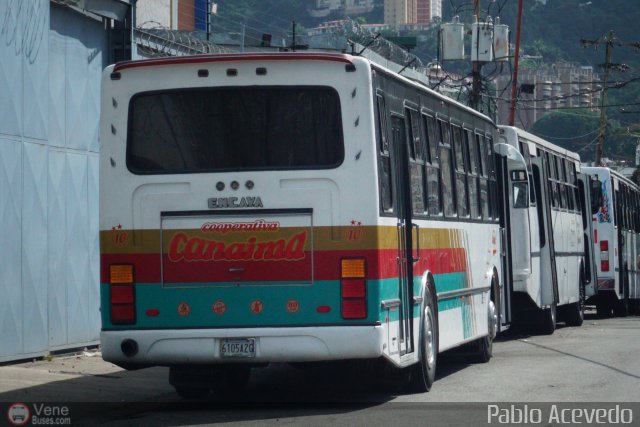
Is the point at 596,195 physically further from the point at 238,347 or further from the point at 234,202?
the point at 238,347

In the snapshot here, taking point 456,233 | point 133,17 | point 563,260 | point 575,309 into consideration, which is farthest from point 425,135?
point 575,309

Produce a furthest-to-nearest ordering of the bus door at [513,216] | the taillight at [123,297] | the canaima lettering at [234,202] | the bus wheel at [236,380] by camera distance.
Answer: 1. the bus door at [513,216]
2. the bus wheel at [236,380]
3. the taillight at [123,297]
4. the canaima lettering at [234,202]

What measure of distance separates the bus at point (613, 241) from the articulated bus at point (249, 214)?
18.3 m

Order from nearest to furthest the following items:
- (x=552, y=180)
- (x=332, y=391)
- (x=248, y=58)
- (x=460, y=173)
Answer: (x=248, y=58) → (x=332, y=391) → (x=460, y=173) → (x=552, y=180)

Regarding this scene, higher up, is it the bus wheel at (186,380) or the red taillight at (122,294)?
the red taillight at (122,294)

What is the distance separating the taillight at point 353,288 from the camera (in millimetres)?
11367

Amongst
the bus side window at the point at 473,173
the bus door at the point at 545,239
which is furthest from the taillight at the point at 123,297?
the bus door at the point at 545,239

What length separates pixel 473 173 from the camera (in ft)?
53.5

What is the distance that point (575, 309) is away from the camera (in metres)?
26.7

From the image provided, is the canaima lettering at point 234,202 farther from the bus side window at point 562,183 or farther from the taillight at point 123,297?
the bus side window at point 562,183

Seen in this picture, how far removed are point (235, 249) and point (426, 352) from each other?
106 inches

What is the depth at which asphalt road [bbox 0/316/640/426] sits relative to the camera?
1142 centimetres

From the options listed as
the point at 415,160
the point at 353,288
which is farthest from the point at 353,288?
the point at 415,160
